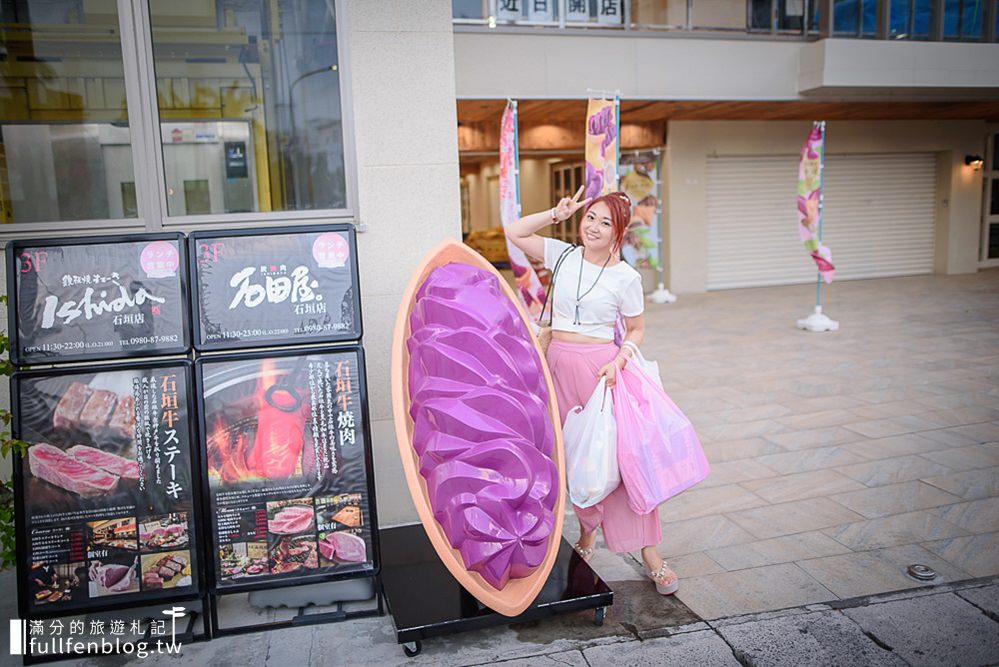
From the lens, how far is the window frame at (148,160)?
123 inches

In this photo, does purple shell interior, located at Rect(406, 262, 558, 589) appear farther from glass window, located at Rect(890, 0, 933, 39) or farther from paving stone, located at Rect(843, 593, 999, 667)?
glass window, located at Rect(890, 0, 933, 39)

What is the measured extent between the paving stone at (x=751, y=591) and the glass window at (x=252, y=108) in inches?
89.4

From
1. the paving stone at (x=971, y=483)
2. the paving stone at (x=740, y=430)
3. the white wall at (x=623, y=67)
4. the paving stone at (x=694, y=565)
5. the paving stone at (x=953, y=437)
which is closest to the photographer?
the paving stone at (x=694, y=565)

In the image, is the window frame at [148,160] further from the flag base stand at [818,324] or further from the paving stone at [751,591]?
the flag base stand at [818,324]

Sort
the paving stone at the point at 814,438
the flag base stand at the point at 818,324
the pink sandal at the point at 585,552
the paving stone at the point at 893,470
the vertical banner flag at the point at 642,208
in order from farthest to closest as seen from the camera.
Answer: the vertical banner flag at the point at 642,208 → the flag base stand at the point at 818,324 → the paving stone at the point at 814,438 → the paving stone at the point at 893,470 → the pink sandal at the point at 585,552

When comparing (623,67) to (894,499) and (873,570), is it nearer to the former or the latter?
(894,499)

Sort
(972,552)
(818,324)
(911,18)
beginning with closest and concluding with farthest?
(972,552)
(818,324)
(911,18)

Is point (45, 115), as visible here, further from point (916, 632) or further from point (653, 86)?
point (653, 86)

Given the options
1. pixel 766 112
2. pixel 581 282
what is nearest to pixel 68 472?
pixel 581 282

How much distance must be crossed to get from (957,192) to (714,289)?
17.4 feet

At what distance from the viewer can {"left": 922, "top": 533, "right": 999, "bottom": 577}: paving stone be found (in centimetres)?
316

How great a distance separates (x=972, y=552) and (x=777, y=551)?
831 millimetres

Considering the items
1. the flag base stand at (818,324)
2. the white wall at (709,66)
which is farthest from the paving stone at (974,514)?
the white wall at (709,66)

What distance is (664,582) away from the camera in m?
3.02
